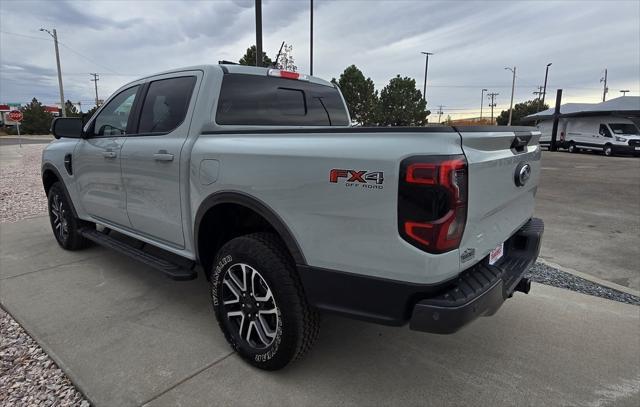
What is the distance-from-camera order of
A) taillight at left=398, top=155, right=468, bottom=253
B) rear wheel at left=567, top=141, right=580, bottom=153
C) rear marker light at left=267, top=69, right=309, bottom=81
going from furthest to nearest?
rear wheel at left=567, top=141, right=580, bottom=153, rear marker light at left=267, top=69, right=309, bottom=81, taillight at left=398, top=155, right=468, bottom=253

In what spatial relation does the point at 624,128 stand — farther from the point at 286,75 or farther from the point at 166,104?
the point at 166,104

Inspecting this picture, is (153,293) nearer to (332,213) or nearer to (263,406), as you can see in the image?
(263,406)

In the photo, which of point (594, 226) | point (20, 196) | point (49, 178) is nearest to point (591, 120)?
point (594, 226)

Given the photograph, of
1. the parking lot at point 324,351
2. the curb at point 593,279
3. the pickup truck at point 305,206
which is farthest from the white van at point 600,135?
the pickup truck at point 305,206

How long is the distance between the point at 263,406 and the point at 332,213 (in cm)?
116

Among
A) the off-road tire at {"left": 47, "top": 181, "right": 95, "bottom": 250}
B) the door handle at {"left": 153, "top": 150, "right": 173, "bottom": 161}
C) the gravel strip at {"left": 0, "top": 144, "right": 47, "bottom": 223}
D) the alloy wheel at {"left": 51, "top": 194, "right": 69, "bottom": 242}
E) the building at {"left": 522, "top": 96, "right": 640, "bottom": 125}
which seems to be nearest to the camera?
the door handle at {"left": 153, "top": 150, "right": 173, "bottom": 161}

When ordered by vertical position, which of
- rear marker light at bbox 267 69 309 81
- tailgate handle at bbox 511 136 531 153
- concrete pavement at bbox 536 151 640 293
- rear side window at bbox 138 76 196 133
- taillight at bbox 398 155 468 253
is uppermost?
rear marker light at bbox 267 69 309 81

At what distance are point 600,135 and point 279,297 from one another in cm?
2934

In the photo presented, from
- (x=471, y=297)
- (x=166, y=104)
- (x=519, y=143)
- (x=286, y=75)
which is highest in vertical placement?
(x=286, y=75)

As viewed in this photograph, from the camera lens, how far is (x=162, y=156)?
119 inches

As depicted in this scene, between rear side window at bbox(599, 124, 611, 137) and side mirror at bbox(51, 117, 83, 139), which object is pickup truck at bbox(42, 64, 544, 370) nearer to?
side mirror at bbox(51, 117, 83, 139)

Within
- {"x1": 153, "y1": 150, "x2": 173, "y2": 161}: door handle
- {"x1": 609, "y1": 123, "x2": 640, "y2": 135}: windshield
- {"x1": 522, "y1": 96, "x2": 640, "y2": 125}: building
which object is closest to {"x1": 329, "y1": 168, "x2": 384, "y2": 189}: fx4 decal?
{"x1": 153, "y1": 150, "x2": 173, "y2": 161}: door handle

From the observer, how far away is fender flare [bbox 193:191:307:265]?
224 cm

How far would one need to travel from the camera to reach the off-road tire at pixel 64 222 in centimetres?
467
